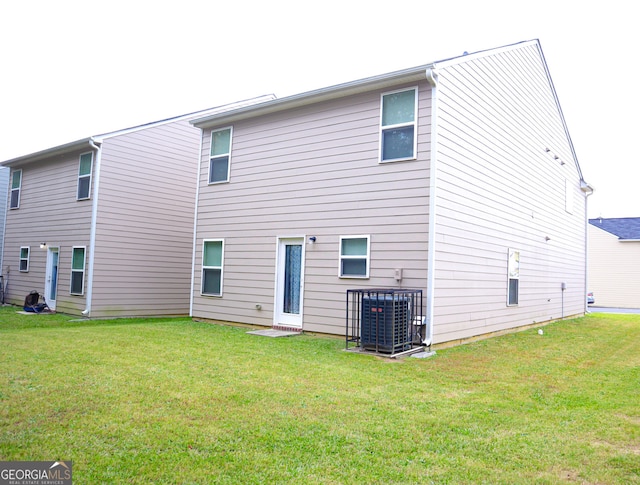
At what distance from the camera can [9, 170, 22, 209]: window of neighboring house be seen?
15.9 metres

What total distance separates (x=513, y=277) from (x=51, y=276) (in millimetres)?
12289

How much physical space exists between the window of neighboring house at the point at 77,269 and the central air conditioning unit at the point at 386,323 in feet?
26.9

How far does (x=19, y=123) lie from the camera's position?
2373cm

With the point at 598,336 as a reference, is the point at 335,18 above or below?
above

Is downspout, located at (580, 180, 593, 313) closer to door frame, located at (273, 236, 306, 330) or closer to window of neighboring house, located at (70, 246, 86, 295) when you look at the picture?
door frame, located at (273, 236, 306, 330)

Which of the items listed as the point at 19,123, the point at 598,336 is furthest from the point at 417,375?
the point at 19,123

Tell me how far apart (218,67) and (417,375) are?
68.2ft

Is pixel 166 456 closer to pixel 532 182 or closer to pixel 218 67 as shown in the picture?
pixel 532 182

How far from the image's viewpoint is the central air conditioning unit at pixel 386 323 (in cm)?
721

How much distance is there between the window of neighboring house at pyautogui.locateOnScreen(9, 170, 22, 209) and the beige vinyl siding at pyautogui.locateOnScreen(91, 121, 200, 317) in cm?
568

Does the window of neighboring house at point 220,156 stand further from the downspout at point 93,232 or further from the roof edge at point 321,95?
the downspout at point 93,232

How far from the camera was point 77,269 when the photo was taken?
1261cm

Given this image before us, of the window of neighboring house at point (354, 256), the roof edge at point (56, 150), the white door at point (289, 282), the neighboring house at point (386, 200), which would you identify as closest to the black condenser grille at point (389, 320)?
the neighboring house at point (386, 200)

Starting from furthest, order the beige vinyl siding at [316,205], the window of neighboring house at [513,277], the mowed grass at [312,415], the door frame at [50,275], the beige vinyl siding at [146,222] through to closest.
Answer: the door frame at [50,275]
the beige vinyl siding at [146,222]
the window of neighboring house at [513,277]
the beige vinyl siding at [316,205]
the mowed grass at [312,415]
